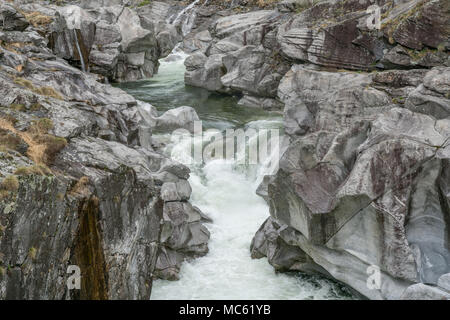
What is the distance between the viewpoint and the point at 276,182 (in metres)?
15.4

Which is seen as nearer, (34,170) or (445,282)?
(34,170)

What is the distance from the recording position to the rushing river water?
15867 millimetres

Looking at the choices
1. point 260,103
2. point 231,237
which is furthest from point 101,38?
point 231,237

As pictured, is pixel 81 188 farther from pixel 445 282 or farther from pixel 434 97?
pixel 434 97

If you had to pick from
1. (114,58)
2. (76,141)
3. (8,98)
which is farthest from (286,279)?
(114,58)

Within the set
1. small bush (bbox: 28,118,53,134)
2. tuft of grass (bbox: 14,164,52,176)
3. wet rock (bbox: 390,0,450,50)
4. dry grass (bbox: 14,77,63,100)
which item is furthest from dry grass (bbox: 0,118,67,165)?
wet rock (bbox: 390,0,450,50)

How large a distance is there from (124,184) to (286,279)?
7458mm

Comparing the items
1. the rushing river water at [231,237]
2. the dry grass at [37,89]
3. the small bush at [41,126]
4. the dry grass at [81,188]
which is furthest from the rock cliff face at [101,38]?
the dry grass at [81,188]

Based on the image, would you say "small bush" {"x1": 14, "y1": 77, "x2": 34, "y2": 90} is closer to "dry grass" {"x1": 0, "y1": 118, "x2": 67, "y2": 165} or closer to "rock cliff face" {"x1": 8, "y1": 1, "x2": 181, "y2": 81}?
"dry grass" {"x1": 0, "y1": 118, "x2": 67, "y2": 165}

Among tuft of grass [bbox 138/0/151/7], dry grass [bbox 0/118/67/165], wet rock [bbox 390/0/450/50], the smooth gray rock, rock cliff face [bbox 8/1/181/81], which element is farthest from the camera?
tuft of grass [bbox 138/0/151/7]

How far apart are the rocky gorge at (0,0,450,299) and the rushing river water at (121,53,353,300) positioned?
540mm

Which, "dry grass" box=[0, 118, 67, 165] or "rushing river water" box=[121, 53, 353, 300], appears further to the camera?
"rushing river water" box=[121, 53, 353, 300]

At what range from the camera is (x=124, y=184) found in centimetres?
1271

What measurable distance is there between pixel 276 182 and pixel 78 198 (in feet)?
22.6
